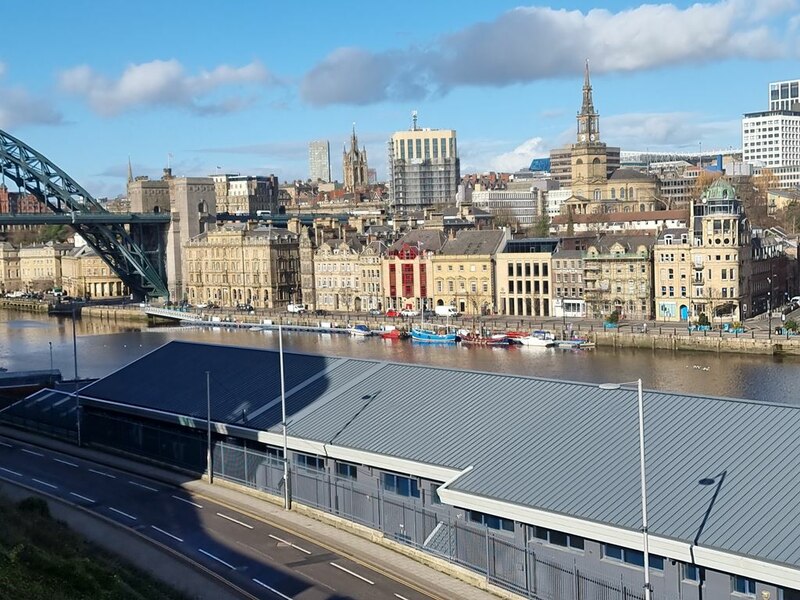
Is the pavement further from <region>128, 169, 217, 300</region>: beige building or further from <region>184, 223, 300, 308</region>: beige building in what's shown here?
<region>128, 169, 217, 300</region>: beige building

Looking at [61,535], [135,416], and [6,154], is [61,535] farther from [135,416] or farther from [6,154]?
[6,154]

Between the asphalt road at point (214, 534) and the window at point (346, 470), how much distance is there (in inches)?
60.4

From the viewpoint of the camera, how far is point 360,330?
2274 inches

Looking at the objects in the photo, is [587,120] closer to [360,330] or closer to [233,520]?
[360,330]

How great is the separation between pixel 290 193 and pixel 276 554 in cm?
15496

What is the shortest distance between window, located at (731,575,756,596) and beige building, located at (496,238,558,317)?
147 feet

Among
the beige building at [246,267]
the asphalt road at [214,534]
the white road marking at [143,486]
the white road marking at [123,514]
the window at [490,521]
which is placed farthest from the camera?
the beige building at [246,267]

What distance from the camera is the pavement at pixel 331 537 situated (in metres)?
15.6

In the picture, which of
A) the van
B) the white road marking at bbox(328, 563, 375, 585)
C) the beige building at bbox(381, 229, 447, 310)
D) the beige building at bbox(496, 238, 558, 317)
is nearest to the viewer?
the white road marking at bbox(328, 563, 375, 585)

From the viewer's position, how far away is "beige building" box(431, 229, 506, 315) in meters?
60.1

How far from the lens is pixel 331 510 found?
18953 mm

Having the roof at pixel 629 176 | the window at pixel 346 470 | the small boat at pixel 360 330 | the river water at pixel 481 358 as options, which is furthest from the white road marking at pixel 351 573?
the roof at pixel 629 176

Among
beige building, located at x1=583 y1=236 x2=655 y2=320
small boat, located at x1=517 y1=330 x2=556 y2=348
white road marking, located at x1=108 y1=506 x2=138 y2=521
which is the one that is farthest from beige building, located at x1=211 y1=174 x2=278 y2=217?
white road marking, located at x1=108 y1=506 x2=138 y2=521

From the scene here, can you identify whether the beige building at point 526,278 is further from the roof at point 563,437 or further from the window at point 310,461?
the window at point 310,461
